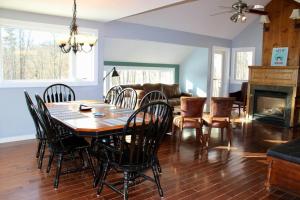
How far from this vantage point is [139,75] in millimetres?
8148

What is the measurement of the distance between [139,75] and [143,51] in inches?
32.6

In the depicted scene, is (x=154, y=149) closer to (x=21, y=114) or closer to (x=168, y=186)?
(x=168, y=186)

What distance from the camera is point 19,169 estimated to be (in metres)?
3.44

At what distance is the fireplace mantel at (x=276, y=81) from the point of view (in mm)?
6402

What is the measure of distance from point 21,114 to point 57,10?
194cm

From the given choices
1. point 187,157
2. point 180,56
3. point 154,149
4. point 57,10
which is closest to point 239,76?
point 180,56

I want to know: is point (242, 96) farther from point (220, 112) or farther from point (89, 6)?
point (89, 6)

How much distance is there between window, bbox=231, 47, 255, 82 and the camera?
826 centimetres

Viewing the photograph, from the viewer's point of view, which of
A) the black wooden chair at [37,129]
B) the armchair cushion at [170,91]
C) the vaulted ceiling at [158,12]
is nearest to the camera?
the black wooden chair at [37,129]

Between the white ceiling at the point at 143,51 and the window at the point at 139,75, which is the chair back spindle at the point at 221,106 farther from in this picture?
the window at the point at 139,75

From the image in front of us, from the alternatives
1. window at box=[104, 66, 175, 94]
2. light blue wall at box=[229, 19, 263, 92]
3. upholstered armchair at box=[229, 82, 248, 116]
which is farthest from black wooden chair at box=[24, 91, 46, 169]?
light blue wall at box=[229, 19, 263, 92]

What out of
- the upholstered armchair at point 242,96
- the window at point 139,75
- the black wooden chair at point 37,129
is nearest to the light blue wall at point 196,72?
the window at point 139,75

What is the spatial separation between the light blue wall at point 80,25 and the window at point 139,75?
1486 millimetres

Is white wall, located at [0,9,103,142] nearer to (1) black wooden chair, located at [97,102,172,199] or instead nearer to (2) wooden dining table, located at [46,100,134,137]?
(2) wooden dining table, located at [46,100,134,137]
